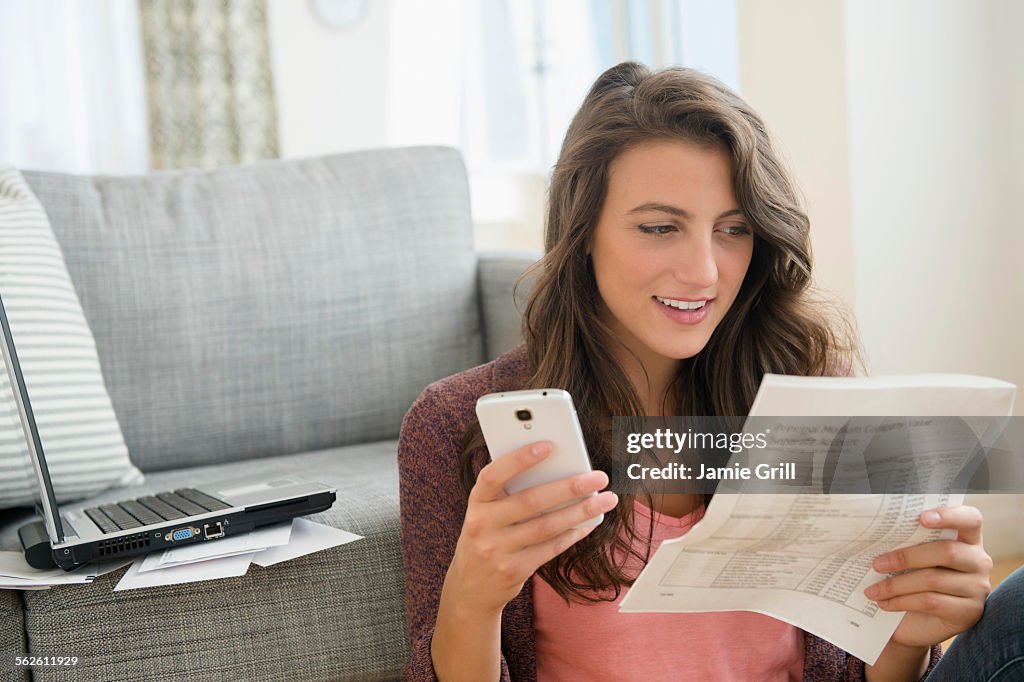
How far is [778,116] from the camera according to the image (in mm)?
1961

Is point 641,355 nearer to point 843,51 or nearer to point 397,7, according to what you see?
point 843,51

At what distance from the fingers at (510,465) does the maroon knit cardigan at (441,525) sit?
272 millimetres

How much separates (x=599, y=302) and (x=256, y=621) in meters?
0.50

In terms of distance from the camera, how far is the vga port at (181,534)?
3.40 ft

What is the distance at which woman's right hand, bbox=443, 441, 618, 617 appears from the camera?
67 cm

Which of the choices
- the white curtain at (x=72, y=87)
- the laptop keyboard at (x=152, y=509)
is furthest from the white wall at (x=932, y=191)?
the white curtain at (x=72, y=87)

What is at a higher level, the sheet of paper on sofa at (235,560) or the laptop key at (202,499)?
the laptop key at (202,499)

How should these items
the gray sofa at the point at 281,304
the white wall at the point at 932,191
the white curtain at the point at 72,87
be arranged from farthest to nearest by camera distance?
the white curtain at the point at 72,87, the white wall at the point at 932,191, the gray sofa at the point at 281,304

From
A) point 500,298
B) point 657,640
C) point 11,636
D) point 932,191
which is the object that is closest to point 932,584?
point 657,640

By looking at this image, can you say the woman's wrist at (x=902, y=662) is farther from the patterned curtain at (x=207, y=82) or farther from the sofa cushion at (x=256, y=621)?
the patterned curtain at (x=207, y=82)

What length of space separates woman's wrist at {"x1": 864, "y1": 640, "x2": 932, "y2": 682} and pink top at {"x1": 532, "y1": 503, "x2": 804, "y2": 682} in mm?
89

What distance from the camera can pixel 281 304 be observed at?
1644 mm

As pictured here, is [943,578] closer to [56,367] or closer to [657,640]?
[657,640]

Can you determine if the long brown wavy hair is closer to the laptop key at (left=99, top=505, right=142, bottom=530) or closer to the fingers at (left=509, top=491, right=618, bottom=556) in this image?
the fingers at (left=509, top=491, right=618, bottom=556)
